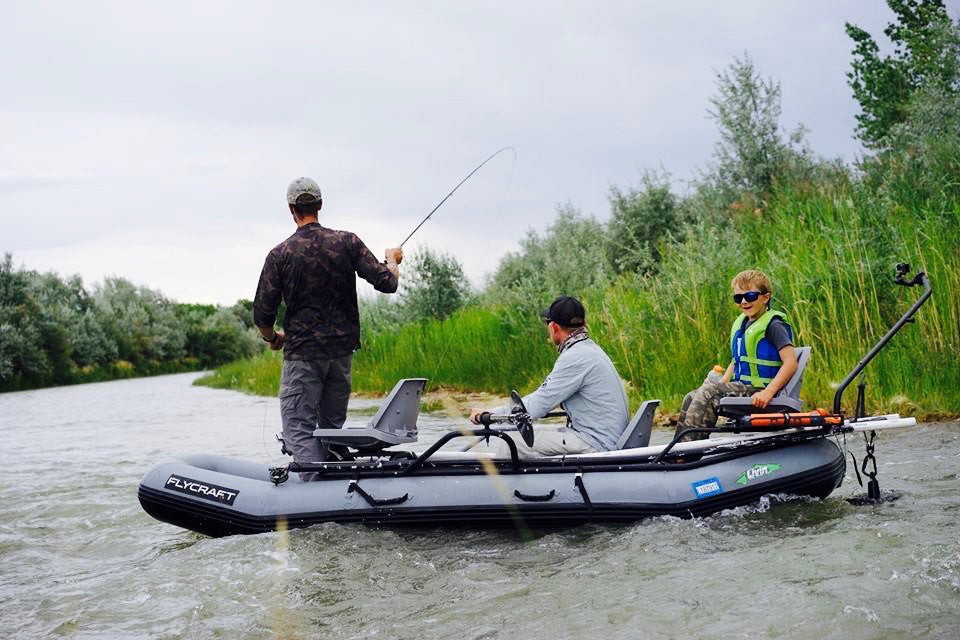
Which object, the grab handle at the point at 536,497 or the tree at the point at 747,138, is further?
the tree at the point at 747,138

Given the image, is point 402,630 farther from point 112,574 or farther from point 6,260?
point 6,260

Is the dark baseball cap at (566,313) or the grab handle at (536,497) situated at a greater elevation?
the dark baseball cap at (566,313)

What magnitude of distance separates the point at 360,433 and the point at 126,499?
12.9ft

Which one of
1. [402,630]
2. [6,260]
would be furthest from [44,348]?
[402,630]

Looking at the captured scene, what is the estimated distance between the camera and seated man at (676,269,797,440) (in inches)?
268

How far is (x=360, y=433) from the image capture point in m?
6.71

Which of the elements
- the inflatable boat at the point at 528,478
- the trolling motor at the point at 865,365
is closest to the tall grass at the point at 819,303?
the trolling motor at the point at 865,365

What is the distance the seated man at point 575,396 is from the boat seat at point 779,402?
28.1 inches

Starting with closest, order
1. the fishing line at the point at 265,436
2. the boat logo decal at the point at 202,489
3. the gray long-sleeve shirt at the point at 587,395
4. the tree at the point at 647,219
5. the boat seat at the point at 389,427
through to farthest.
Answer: the gray long-sleeve shirt at the point at 587,395 < the boat seat at the point at 389,427 < the boat logo decal at the point at 202,489 < the fishing line at the point at 265,436 < the tree at the point at 647,219

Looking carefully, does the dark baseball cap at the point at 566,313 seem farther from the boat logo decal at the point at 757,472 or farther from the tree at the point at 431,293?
the tree at the point at 431,293

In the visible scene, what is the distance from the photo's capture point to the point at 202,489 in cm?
711

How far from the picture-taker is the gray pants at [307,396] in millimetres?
6918

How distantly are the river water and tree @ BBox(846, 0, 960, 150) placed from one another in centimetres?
1424

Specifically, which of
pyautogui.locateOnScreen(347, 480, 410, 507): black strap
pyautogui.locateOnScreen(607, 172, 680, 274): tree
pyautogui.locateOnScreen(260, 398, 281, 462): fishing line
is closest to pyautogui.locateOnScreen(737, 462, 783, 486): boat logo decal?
pyautogui.locateOnScreen(347, 480, 410, 507): black strap
